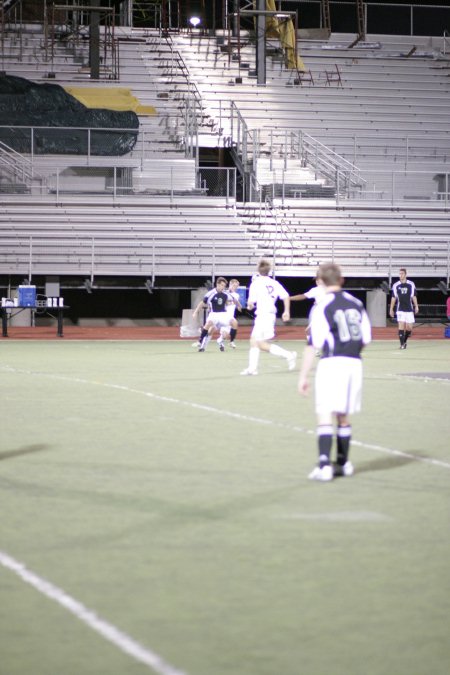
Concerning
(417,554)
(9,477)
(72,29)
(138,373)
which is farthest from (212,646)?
(72,29)

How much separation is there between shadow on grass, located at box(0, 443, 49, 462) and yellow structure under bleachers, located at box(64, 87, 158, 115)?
104ft

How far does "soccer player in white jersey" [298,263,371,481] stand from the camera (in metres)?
9.26

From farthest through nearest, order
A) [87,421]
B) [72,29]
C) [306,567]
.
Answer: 1. [72,29]
2. [87,421]
3. [306,567]

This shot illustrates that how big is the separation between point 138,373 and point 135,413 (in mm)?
6295

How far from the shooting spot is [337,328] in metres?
9.33

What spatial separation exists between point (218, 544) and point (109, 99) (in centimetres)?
3696

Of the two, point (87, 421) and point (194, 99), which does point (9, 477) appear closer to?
point (87, 421)

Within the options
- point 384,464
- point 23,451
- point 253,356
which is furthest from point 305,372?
point 253,356

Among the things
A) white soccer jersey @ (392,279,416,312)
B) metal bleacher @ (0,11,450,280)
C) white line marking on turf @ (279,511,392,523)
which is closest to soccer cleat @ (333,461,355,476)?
white line marking on turf @ (279,511,392,523)

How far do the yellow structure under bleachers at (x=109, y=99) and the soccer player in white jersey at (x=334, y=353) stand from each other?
33809 mm

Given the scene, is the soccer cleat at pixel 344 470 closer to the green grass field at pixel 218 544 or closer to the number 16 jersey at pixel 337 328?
the green grass field at pixel 218 544

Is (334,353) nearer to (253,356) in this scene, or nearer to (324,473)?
(324,473)

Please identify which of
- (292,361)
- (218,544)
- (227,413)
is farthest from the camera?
(292,361)

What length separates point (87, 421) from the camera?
13609 mm
